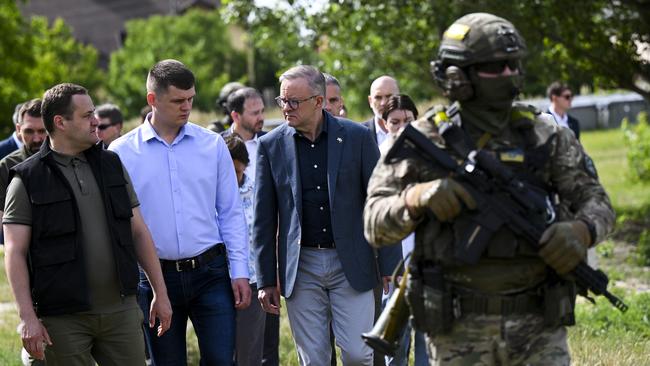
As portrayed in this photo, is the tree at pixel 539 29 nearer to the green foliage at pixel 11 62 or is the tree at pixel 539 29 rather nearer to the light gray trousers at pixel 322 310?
A: the light gray trousers at pixel 322 310

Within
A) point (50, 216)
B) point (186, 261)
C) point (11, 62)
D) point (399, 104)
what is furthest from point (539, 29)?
point (11, 62)

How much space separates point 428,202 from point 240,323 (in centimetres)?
341

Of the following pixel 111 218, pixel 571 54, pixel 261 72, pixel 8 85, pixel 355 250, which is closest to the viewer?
pixel 111 218

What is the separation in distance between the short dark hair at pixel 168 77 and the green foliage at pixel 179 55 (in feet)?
169

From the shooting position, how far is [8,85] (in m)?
30.1

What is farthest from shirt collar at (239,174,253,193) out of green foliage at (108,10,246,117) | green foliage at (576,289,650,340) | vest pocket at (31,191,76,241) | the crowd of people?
green foliage at (108,10,246,117)

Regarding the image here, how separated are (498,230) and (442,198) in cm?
28

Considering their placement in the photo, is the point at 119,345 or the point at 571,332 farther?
the point at 571,332

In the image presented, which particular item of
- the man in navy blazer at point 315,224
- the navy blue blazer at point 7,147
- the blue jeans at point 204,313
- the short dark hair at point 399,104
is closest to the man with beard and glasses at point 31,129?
the navy blue blazer at point 7,147

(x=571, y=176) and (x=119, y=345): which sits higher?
(x=571, y=176)

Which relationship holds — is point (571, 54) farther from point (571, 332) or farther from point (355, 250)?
point (355, 250)

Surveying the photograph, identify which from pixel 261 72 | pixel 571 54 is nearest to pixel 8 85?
pixel 571 54

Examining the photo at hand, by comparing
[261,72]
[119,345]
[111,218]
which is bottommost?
[261,72]

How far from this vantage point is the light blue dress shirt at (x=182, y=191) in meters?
6.23
